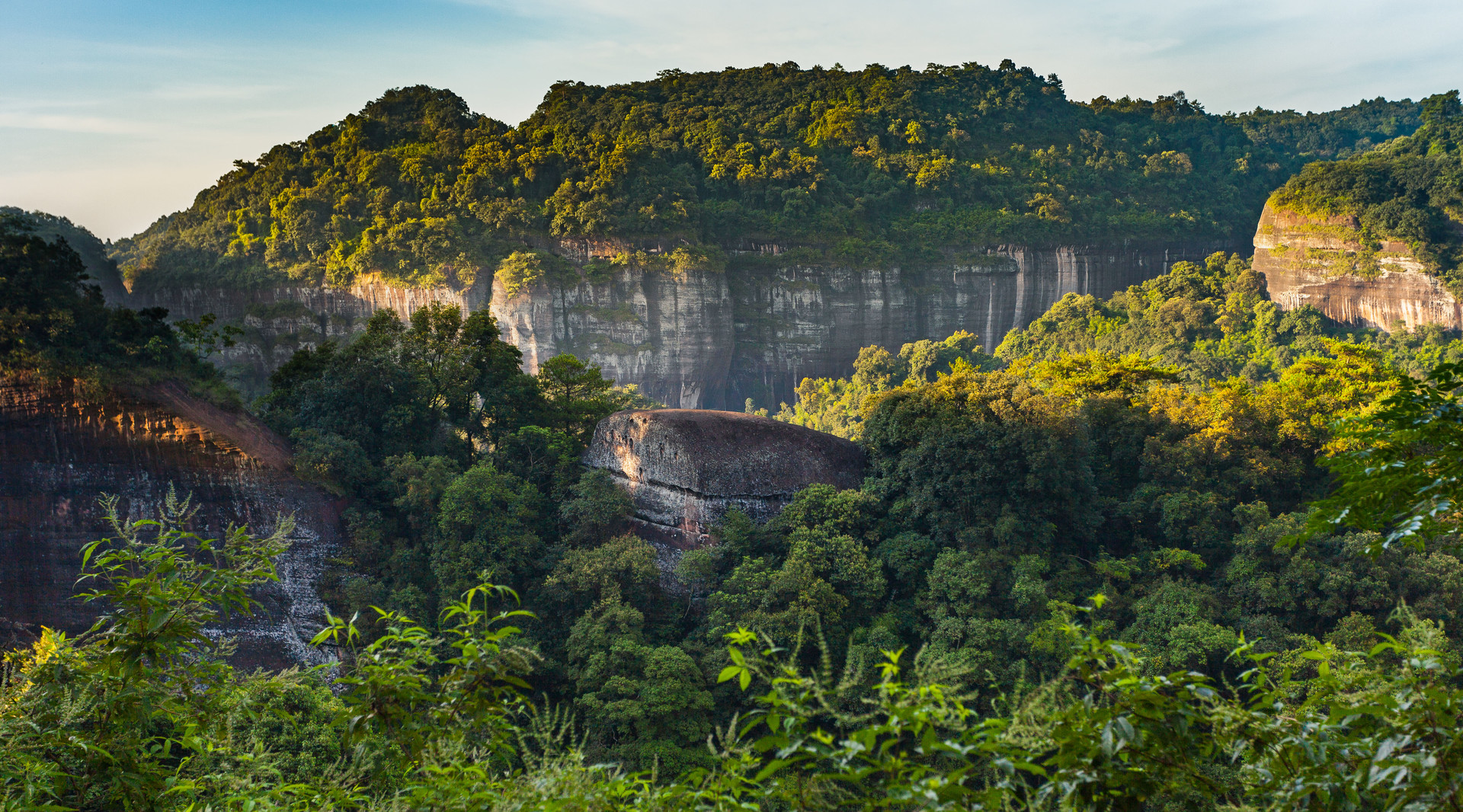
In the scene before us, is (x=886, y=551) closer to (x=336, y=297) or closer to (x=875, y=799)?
(x=875, y=799)

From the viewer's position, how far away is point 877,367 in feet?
131

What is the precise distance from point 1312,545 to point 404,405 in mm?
17001

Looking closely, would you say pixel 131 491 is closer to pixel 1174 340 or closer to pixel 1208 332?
pixel 1174 340

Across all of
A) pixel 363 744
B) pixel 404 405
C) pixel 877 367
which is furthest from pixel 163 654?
pixel 877 367

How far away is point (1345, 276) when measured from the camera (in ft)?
123

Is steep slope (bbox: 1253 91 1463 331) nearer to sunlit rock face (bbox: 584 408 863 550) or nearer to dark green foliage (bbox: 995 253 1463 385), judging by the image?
dark green foliage (bbox: 995 253 1463 385)

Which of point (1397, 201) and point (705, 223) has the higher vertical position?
point (705, 223)

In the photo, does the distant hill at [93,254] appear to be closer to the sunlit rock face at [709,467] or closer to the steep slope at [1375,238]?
the sunlit rock face at [709,467]

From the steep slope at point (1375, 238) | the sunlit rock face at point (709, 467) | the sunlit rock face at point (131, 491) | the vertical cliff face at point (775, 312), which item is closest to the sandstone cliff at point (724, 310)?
the vertical cliff face at point (775, 312)

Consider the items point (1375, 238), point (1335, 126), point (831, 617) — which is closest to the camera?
point (831, 617)

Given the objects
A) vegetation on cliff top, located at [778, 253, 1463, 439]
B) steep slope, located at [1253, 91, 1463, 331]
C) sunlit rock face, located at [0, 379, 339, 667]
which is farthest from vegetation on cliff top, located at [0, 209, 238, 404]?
steep slope, located at [1253, 91, 1463, 331]

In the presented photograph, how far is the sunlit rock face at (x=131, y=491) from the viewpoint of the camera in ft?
48.2

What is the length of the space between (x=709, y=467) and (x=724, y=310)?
27433mm

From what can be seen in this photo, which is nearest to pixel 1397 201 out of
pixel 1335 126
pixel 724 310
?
pixel 724 310
